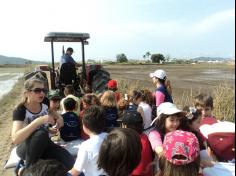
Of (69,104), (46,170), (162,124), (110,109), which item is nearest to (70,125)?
(69,104)

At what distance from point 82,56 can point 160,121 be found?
6.87 meters

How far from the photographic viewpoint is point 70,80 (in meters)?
8.98

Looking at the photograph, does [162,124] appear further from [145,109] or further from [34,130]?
[145,109]

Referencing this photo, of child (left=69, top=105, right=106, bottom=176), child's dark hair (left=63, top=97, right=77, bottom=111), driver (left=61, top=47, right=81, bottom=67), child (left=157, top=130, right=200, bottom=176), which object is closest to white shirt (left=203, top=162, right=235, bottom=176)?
child (left=157, top=130, right=200, bottom=176)

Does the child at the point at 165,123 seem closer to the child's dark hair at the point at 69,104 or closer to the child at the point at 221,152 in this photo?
the child at the point at 221,152

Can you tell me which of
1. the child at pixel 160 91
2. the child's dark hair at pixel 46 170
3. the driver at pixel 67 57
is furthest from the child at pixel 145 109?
the driver at pixel 67 57

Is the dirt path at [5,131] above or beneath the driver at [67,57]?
beneath

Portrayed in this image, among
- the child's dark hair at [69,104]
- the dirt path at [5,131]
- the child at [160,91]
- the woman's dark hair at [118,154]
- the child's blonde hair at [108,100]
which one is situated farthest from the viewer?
the dirt path at [5,131]

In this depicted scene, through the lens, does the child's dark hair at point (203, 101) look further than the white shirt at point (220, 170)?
Yes

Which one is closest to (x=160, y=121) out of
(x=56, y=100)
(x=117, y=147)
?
(x=117, y=147)

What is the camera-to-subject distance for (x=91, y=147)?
124 inches

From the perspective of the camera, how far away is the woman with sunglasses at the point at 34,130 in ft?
11.2

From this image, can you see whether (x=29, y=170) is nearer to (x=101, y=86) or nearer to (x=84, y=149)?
(x=84, y=149)

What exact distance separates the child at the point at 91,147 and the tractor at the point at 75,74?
17.1ft
